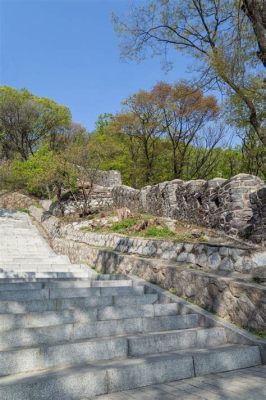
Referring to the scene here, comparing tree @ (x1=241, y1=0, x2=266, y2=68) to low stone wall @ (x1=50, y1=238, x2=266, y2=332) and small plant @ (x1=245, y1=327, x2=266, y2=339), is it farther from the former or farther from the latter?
small plant @ (x1=245, y1=327, x2=266, y2=339)

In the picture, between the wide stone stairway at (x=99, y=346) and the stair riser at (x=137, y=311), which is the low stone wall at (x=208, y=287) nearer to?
the wide stone stairway at (x=99, y=346)

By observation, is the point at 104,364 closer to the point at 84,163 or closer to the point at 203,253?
the point at 203,253

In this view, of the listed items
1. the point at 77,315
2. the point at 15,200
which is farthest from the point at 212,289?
the point at 15,200

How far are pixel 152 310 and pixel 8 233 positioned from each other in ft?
43.0

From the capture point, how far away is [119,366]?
3184mm

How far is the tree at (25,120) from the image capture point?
34.7m

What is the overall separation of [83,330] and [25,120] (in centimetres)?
3411

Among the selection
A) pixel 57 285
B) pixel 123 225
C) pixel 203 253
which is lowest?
pixel 57 285

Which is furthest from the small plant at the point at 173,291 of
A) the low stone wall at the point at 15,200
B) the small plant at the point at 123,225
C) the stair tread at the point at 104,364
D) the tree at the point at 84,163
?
the low stone wall at the point at 15,200

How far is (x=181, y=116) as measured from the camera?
24.7m

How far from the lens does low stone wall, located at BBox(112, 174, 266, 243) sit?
29.5ft

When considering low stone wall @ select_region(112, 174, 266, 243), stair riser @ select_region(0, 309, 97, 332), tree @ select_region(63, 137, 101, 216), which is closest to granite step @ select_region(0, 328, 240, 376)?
stair riser @ select_region(0, 309, 97, 332)

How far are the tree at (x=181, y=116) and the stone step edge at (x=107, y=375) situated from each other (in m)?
21.4

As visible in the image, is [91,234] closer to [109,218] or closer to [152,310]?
[109,218]
